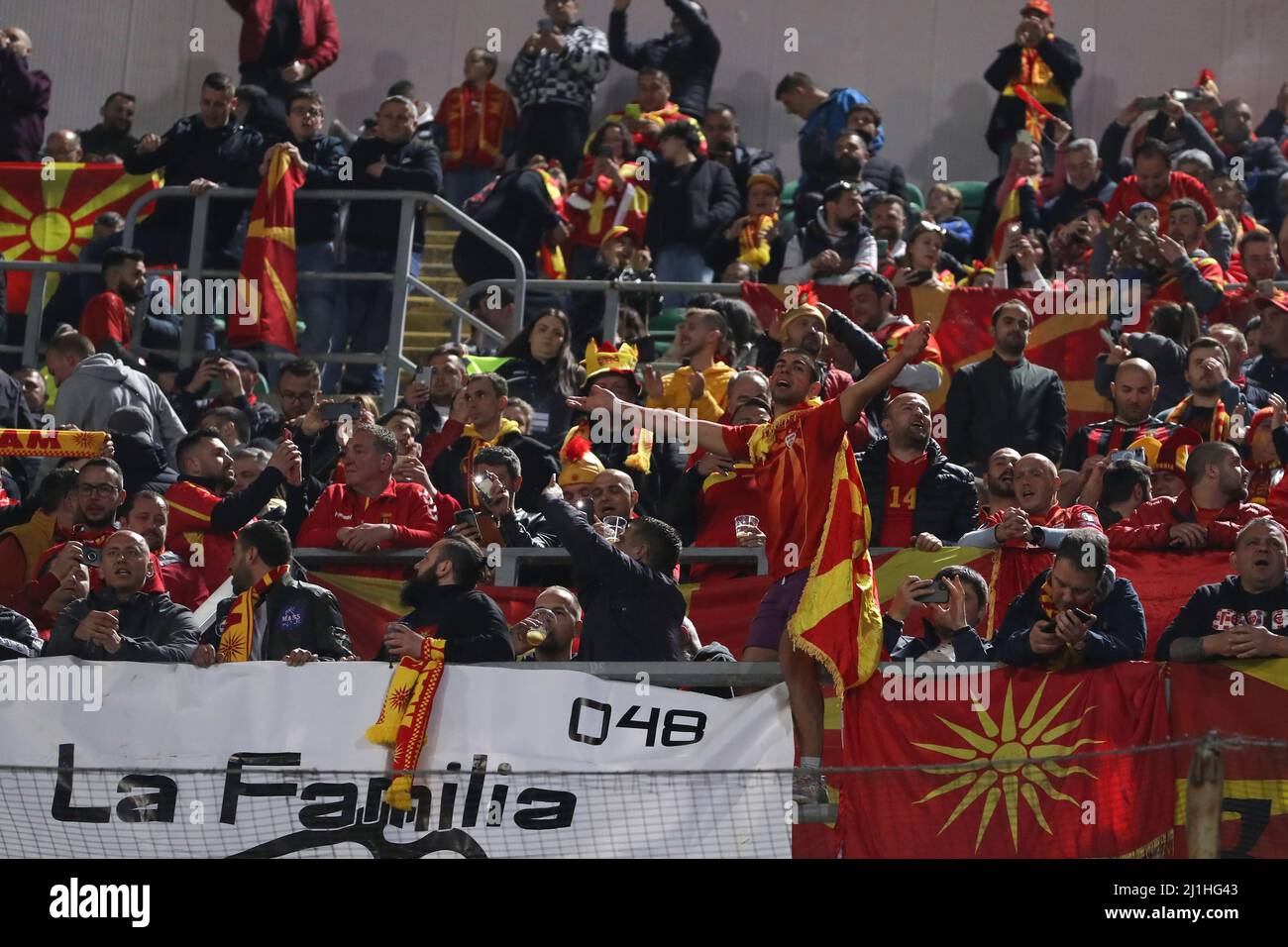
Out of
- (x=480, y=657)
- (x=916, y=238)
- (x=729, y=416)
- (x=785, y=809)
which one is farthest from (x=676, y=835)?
(x=916, y=238)

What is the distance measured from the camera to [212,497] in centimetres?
1130

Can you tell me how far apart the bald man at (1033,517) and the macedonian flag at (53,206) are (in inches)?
346

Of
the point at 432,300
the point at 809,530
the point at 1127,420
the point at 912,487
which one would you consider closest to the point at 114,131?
the point at 432,300

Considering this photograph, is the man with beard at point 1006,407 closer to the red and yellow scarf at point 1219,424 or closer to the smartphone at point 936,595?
the red and yellow scarf at point 1219,424

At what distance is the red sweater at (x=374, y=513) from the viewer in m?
10.8

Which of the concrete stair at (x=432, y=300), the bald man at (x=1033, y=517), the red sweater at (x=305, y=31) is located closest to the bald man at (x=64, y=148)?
the red sweater at (x=305, y=31)

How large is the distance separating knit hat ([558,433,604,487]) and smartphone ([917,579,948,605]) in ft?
7.23

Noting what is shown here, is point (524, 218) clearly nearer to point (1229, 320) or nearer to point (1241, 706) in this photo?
point (1229, 320)

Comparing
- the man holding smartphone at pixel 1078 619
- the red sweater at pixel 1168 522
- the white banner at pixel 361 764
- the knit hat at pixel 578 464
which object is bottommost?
the white banner at pixel 361 764

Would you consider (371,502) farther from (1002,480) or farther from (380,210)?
(380,210)

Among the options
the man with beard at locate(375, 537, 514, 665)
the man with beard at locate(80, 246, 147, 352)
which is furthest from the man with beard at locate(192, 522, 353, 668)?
the man with beard at locate(80, 246, 147, 352)

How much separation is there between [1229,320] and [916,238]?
1986 mm

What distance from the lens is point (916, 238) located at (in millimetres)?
13922

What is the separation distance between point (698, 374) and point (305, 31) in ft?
21.6
